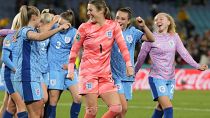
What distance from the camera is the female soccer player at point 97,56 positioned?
450 inches

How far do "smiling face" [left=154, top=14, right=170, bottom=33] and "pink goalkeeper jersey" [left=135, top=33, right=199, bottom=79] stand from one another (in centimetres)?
11

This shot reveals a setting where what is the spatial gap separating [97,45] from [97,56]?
0.55 ft

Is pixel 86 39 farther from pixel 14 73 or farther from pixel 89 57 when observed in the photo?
pixel 14 73

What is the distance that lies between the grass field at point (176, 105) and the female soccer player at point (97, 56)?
547 cm

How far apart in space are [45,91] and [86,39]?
2.78 meters

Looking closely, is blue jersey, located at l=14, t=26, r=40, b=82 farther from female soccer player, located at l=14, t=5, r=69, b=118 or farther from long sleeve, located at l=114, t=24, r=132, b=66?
long sleeve, located at l=114, t=24, r=132, b=66

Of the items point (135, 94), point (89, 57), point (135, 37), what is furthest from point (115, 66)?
point (135, 94)

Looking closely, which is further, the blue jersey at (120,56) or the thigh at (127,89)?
the thigh at (127,89)

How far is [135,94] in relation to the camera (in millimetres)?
24859

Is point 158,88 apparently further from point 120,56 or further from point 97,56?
point 97,56

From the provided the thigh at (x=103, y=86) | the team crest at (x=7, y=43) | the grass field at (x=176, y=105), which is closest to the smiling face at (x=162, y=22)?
the thigh at (x=103, y=86)

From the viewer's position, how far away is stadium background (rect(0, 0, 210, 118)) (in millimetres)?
19859

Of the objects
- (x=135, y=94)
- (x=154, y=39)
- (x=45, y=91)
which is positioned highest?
(x=154, y=39)

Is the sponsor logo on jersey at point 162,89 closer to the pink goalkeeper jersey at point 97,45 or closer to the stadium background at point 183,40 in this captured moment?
the pink goalkeeper jersey at point 97,45
